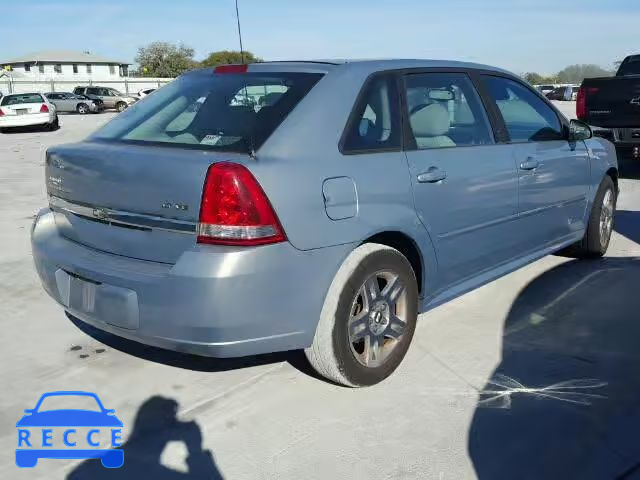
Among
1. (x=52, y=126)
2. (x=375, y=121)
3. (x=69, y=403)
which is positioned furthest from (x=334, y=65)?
(x=52, y=126)

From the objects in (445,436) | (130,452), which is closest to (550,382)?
(445,436)

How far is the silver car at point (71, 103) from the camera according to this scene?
1506 inches

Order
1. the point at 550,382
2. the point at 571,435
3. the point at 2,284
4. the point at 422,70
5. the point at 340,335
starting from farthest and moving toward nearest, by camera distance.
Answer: the point at 2,284, the point at 422,70, the point at 550,382, the point at 340,335, the point at 571,435

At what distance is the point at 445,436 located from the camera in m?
2.87

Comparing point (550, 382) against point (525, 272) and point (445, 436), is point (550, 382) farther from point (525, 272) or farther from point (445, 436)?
point (525, 272)

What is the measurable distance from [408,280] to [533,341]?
102 cm

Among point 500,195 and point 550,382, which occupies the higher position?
point 500,195

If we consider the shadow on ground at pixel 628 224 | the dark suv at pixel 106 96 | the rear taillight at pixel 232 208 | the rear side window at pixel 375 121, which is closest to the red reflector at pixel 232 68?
the rear side window at pixel 375 121

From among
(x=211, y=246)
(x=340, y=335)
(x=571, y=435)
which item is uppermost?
(x=211, y=246)

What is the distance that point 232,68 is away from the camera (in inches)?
141

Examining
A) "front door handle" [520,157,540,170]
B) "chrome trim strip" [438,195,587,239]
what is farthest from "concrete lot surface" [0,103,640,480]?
"front door handle" [520,157,540,170]

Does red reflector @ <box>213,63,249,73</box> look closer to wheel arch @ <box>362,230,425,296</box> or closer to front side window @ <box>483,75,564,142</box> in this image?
wheel arch @ <box>362,230,425,296</box>

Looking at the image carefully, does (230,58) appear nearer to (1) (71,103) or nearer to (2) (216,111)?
(1) (71,103)

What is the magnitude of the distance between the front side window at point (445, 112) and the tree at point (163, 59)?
8444 centimetres
